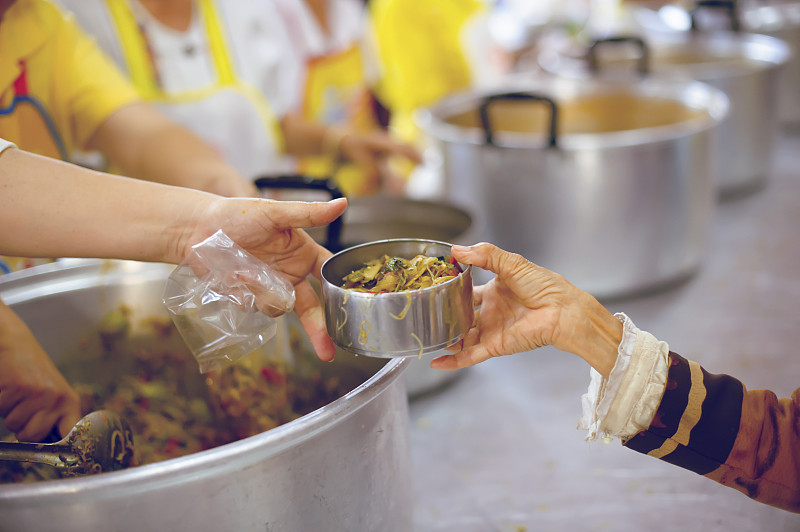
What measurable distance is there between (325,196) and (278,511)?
1172 mm

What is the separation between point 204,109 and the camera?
193cm

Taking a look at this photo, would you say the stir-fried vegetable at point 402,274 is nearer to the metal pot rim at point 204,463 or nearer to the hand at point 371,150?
the metal pot rim at point 204,463

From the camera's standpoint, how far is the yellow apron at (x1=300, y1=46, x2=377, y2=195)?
2459mm

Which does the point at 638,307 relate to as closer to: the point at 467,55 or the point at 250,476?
the point at 250,476

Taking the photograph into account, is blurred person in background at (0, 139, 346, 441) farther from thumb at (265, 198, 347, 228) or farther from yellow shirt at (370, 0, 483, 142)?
yellow shirt at (370, 0, 483, 142)

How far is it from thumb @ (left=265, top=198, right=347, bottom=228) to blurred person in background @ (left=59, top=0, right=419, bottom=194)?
1.05 meters

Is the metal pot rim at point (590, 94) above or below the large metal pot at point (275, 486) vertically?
above

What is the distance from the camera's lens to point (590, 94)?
6.73ft

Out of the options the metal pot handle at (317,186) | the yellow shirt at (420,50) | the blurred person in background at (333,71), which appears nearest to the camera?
the metal pot handle at (317,186)

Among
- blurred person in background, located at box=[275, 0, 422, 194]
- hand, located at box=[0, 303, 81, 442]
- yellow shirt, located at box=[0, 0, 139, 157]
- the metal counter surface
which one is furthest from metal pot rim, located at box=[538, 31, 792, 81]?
hand, located at box=[0, 303, 81, 442]

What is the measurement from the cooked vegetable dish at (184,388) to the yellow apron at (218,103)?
35.7 inches

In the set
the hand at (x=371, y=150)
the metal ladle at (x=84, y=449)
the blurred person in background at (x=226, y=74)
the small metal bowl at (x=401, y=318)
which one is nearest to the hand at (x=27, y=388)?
the metal ladle at (x=84, y=449)

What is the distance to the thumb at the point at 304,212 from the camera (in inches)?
33.4

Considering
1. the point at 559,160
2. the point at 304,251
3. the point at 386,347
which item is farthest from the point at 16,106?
the point at 559,160
